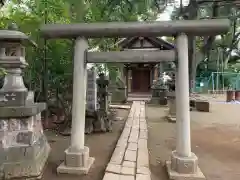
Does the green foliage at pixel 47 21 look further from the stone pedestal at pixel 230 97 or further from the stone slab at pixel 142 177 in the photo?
the stone pedestal at pixel 230 97

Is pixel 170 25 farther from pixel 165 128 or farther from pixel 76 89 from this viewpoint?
pixel 165 128

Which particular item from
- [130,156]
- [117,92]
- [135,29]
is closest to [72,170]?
[130,156]

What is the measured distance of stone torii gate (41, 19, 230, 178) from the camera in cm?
387

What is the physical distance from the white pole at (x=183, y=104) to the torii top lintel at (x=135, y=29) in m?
0.20

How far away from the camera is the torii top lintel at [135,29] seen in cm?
388

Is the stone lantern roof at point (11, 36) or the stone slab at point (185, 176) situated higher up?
the stone lantern roof at point (11, 36)

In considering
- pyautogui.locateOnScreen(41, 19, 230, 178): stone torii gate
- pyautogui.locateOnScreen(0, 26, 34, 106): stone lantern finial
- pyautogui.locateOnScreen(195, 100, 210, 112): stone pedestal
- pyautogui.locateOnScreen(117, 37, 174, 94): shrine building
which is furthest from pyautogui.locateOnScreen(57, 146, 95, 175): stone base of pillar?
pyautogui.locateOnScreen(117, 37, 174, 94): shrine building

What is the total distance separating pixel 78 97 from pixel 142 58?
48.4 inches

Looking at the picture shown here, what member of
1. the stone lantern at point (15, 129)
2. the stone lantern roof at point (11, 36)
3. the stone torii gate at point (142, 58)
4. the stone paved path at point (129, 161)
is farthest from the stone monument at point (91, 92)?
the stone lantern roof at point (11, 36)

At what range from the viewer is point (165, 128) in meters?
8.09

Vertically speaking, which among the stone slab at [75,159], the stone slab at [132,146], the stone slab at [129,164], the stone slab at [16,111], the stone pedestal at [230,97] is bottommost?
the stone slab at [129,164]

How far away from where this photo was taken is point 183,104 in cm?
390

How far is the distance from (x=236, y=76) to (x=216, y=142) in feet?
82.9

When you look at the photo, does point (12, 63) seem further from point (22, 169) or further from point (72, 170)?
point (72, 170)
